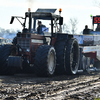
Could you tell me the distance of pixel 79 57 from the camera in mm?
13500

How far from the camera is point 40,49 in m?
10.2

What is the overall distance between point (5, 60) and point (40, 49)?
1.56 meters

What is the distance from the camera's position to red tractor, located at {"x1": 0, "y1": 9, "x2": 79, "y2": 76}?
10219mm

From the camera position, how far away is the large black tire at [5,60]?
10852 millimetres

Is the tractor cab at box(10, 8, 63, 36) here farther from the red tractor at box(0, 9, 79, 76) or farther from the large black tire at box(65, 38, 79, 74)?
the large black tire at box(65, 38, 79, 74)

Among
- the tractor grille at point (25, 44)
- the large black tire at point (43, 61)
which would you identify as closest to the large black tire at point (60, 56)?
the large black tire at point (43, 61)

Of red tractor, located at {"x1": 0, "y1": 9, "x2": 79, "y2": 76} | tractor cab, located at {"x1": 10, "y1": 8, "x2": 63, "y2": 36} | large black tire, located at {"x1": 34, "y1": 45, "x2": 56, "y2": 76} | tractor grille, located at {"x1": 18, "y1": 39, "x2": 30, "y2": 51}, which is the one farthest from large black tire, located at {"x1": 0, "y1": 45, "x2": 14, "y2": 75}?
large black tire, located at {"x1": 34, "y1": 45, "x2": 56, "y2": 76}

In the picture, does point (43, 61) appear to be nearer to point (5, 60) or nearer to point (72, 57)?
point (5, 60)

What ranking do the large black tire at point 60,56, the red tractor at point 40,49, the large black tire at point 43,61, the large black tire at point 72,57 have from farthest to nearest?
the large black tire at point 72,57
the large black tire at point 60,56
the red tractor at point 40,49
the large black tire at point 43,61

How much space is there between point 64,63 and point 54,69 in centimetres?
68

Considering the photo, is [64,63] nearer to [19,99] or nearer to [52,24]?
[52,24]

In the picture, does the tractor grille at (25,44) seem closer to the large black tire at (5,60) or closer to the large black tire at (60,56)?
the large black tire at (5,60)

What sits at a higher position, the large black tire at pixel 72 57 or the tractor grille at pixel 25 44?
the tractor grille at pixel 25 44

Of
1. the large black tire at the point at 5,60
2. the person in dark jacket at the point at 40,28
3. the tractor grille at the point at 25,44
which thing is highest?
the person in dark jacket at the point at 40,28
